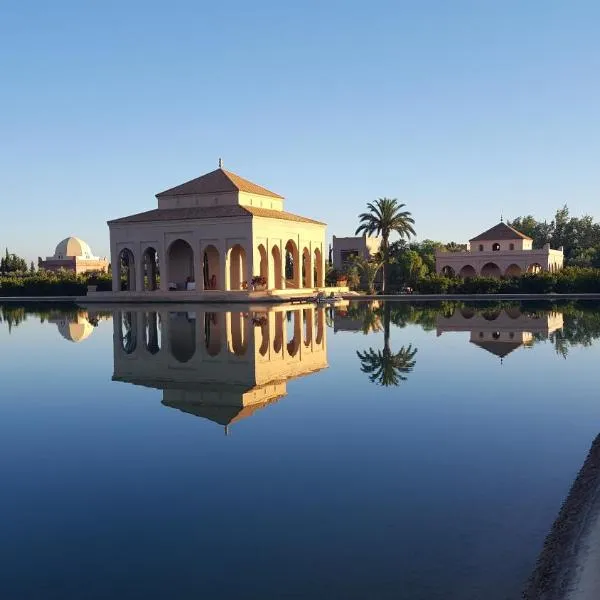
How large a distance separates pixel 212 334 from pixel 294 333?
2410 millimetres

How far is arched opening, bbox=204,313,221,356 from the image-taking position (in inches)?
653

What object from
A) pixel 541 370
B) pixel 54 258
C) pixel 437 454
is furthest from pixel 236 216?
pixel 54 258

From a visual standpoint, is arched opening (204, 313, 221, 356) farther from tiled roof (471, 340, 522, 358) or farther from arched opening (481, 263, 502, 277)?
arched opening (481, 263, 502, 277)

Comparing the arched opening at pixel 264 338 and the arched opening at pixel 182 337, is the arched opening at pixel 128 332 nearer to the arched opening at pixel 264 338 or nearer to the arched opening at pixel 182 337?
the arched opening at pixel 182 337

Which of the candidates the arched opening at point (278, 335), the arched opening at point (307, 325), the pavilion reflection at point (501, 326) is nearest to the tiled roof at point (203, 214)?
the arched opening at point (307, 325)

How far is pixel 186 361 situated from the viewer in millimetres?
14781

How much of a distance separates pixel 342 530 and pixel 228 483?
1.56 metres

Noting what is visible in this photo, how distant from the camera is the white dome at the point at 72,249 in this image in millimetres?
86438

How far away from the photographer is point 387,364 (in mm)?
14281

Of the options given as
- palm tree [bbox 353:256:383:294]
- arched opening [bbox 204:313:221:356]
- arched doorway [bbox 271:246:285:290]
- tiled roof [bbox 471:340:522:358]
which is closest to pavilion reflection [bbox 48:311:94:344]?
arched opening [bbox 204:313:221:356]

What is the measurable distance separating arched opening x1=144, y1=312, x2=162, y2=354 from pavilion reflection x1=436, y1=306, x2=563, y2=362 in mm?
7994

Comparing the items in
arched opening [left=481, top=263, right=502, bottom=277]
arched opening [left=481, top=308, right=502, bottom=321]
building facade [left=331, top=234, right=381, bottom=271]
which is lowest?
arched opening [left=481, top=308, right=502, bottom=321]

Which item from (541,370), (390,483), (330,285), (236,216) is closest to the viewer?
(390,483)

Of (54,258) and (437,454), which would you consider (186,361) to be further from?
(54,258)
